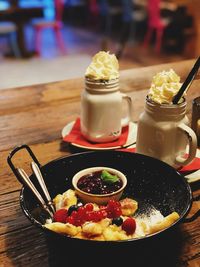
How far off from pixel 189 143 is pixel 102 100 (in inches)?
11.8

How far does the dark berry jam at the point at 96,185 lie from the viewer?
857mm

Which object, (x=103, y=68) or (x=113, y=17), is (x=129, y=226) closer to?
(x=103, y=68)

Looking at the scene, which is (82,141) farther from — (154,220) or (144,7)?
(144,7)

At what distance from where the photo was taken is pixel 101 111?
1.14 m

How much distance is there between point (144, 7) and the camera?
5.70 m

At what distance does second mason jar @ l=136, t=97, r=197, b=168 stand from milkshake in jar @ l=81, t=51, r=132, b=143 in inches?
6.0

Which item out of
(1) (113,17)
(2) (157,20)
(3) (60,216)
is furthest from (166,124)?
(1) (113,17)

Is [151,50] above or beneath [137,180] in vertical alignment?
beneath

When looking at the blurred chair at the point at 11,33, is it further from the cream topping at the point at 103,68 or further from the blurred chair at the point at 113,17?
the cream topping at the point at 103,68

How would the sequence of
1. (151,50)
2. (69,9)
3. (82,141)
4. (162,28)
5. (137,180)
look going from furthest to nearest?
(69,9)
(151,50)
(162,28)
(82,141)
(137,180)

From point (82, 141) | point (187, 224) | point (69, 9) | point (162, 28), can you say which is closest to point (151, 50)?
Answer: point (162, 28)

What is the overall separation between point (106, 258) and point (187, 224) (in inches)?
9.2

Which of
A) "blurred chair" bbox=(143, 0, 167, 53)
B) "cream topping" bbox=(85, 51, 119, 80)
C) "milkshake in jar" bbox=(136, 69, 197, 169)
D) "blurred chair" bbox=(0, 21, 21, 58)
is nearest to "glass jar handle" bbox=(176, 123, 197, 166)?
"milkshake in jar" bbox=(136, 69, 197, 169)

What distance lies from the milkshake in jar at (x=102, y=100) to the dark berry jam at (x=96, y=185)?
27 centimetres
